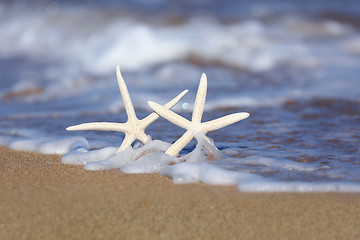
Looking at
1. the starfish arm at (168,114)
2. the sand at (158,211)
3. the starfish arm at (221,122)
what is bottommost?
the sand at (158,211)

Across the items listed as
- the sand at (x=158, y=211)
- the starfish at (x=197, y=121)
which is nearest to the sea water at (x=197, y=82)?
the starfish at (x=197, y=121)

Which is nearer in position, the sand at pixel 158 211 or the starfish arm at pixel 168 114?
the sand at pixel 158 211

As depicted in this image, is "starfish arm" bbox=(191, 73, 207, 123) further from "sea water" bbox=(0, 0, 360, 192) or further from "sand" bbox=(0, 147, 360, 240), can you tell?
"sand" bbox=(0, 147, 360, 240)

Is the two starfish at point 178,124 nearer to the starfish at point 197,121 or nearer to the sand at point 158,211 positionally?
the starfish at point 197,121

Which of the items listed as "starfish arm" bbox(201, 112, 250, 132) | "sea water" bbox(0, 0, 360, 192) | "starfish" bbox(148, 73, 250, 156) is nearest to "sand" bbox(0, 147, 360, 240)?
"sea water" bbox(0, 0, 360, 192)

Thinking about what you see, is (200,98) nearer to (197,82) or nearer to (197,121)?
(197,121)

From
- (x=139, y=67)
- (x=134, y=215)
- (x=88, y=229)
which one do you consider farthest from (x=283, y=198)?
(x=139, y=67)

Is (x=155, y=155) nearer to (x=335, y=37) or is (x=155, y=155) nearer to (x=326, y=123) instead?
(x=326, y=123)
